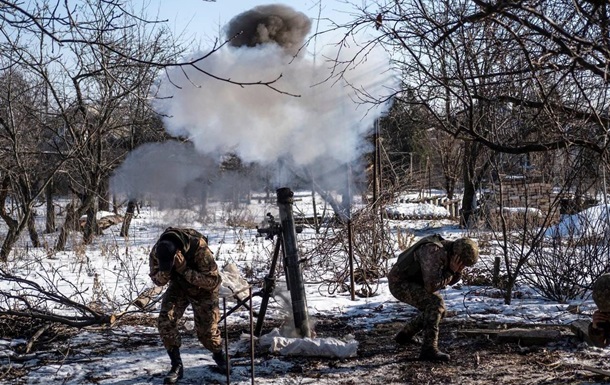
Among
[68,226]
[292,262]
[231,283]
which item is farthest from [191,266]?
[68,226]

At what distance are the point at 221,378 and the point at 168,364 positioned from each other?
0.62 metres

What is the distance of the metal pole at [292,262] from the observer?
662cm

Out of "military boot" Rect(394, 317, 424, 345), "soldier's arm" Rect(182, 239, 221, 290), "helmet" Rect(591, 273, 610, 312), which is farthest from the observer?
"military boot" Rect(394, 317, 424, 345)

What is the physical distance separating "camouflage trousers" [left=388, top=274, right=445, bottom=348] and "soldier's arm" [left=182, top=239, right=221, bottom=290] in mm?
1786

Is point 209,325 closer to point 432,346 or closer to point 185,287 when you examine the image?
point 185,287

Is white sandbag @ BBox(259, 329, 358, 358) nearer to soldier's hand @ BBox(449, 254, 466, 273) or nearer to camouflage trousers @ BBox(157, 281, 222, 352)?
camouflage trousers @ BBox(157, 281, 222, 352)

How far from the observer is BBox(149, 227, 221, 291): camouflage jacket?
5.59m

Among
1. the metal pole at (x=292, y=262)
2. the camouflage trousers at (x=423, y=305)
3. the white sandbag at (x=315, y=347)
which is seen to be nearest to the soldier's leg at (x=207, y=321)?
the white sandbag at (x=315, y=347)

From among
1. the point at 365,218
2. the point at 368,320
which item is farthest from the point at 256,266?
the point at 368,320

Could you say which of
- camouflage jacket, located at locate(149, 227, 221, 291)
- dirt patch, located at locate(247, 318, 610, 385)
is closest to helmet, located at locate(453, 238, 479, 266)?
dirt patch, located at locate(247, 318, 610, 385)

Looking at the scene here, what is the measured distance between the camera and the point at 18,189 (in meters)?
14.3

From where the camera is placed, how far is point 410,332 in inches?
254

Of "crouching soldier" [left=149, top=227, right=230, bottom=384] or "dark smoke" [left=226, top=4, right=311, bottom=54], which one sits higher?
"dark smoke" [left=226, top=4, right=311, bottom=54]

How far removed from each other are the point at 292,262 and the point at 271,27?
4251 millimetres
